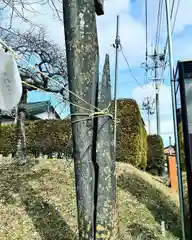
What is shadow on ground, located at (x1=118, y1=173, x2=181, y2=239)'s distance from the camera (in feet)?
16.6

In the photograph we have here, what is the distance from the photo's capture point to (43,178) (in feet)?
21.7

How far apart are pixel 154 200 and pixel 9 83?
4927 mm

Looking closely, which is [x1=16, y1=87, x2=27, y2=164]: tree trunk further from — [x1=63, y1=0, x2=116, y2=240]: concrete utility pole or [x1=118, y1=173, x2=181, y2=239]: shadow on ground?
[x1=63, y1=0, x2=116, y2=240]: concrete utility pole

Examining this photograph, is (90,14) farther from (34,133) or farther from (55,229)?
(34,133)

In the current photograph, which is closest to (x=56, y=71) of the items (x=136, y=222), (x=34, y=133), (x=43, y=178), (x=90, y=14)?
(x=34, y=133)

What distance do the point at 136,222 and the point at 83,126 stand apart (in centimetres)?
269

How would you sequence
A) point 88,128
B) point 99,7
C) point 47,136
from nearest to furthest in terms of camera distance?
1. point 88,128
2. point 99,7
3. point 47,136

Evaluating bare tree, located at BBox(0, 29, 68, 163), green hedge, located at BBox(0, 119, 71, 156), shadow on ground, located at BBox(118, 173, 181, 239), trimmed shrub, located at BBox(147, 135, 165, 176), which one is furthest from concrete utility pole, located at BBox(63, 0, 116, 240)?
trimmed shrub, located at BBox(147, 135, 165, 176)

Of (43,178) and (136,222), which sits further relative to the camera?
(43,178)

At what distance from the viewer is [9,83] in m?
2.04

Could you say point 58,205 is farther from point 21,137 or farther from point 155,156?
point 155,156

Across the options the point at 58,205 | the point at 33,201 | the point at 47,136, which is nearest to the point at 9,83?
the point at 58,205

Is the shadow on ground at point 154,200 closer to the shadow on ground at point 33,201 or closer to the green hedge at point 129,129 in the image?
the green hedge at point 129,129

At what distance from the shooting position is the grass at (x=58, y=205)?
4180 millimetres
